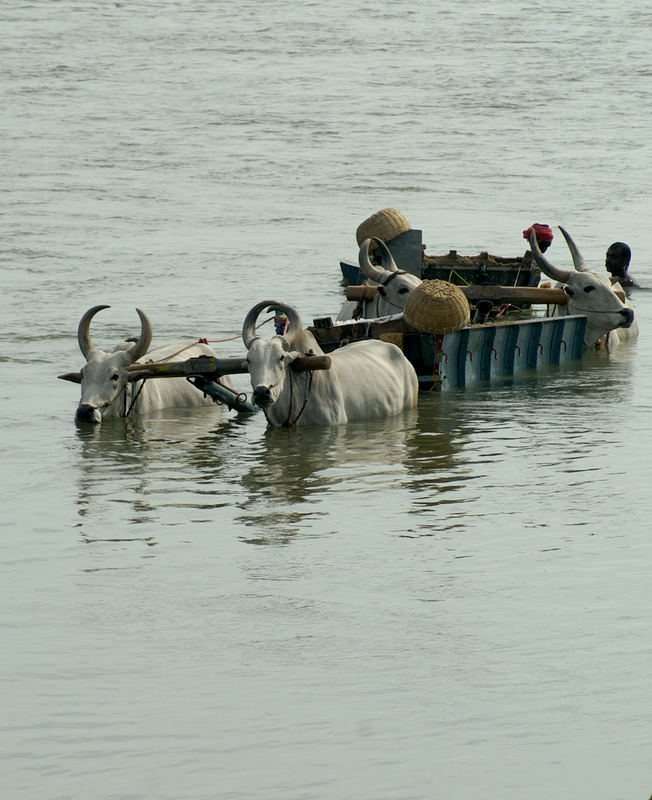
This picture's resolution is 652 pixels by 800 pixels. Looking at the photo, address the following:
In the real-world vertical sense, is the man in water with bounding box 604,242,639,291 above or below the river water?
above

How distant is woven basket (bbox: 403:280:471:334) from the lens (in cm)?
1625

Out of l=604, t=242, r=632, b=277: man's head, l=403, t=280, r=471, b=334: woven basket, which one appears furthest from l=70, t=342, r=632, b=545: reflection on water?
l=604, t=242, r=632, b=277: man's head

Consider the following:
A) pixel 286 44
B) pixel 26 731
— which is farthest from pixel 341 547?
pixel 286 44

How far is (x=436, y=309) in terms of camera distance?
53.3 feet

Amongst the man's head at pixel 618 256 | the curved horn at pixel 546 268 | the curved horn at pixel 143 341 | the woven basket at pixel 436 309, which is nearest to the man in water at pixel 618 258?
the man's head at pixel 618 256

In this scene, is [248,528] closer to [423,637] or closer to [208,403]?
[423,637]

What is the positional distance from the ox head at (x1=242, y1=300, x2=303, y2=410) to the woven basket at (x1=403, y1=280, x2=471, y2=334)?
2293mm

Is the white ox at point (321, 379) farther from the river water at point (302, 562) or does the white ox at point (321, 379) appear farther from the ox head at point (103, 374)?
the ox head at point (103, 374)

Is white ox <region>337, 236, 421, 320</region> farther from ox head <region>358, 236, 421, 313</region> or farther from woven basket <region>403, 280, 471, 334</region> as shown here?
woven basket <region>403, 280, 471, 334</region>

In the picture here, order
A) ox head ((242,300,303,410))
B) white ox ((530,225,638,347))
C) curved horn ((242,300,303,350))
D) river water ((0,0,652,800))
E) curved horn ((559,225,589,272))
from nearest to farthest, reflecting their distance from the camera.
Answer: river water ((0,0,652,800)) → ox head ((242,300,303,410)) → curved horn ((242,300,303,350)) → white ox ((530,225,638,347)) → curved horn ((559,225,589,272))

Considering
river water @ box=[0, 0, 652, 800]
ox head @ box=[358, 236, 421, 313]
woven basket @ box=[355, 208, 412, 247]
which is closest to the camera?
river water @ box=[0, 0, 652, 800]

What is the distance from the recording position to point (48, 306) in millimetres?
24281

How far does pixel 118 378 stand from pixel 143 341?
0.46 metres

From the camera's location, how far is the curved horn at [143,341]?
47.9 feet
